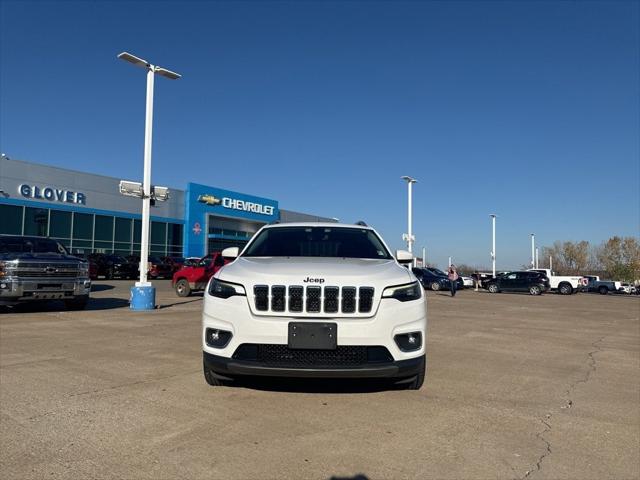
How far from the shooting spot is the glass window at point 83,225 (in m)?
35.6

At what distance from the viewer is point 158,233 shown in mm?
42656

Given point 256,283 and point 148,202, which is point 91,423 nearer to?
point 256,283

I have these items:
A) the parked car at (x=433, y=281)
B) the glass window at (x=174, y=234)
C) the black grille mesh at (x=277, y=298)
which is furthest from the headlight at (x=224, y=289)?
the glass window at (x=174, y=234)

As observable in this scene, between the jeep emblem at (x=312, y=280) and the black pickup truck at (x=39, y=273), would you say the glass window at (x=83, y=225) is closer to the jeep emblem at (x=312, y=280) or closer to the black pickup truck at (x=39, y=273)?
the black pickup truck at (x=39, y=273)

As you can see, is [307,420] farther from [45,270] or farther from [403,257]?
[45,270]

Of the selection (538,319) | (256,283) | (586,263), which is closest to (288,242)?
(256,283)

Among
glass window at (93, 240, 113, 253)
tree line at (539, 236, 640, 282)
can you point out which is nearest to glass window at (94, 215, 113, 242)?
glass window at (93, 240, 113, 253)

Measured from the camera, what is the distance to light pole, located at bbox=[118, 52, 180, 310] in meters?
12.7

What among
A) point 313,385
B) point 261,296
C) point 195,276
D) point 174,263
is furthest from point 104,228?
point 261,296

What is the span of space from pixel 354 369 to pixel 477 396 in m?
1.79

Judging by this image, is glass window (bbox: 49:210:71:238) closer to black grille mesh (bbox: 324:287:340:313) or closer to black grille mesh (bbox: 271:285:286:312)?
black grille mesh (bbox: 271:285:286:312)

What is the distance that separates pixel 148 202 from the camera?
44.7 ft

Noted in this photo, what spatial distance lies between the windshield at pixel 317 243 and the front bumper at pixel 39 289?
7473mm

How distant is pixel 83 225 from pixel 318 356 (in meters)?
36.5
